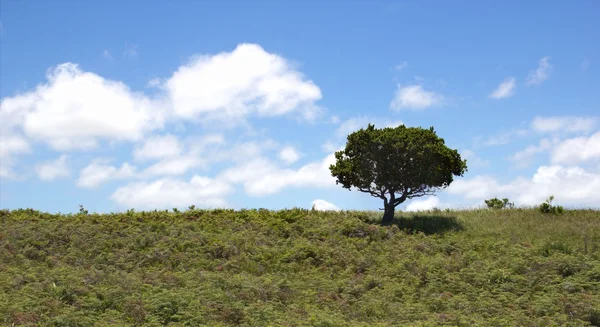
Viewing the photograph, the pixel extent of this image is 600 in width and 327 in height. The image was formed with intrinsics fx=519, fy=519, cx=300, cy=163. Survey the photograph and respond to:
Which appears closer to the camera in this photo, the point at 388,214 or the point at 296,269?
the point at 296,269

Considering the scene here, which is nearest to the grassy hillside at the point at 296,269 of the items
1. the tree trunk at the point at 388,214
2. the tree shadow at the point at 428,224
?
the tree shadow at the point at 428,224

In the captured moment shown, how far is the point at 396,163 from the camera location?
29.9m

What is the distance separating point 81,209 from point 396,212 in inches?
806

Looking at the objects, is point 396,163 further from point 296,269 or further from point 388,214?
point 296,269

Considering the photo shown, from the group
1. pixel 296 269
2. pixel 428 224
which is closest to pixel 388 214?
pixel 428 224

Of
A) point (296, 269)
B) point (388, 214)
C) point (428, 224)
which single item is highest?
point (388, 214)

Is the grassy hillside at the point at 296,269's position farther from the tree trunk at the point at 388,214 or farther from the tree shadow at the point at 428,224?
the tree trunk at the point at 388,214

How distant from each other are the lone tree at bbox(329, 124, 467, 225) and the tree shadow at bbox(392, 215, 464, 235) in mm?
1029

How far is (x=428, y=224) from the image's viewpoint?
3061cm

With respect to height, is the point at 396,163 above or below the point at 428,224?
above

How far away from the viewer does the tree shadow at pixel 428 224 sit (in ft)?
96.7

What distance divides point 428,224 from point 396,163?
4.18 m

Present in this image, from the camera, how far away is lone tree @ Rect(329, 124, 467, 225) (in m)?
29.9

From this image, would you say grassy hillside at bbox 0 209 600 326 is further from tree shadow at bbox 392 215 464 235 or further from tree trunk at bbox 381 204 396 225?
tree trunk at bbox 381 204 396 225
